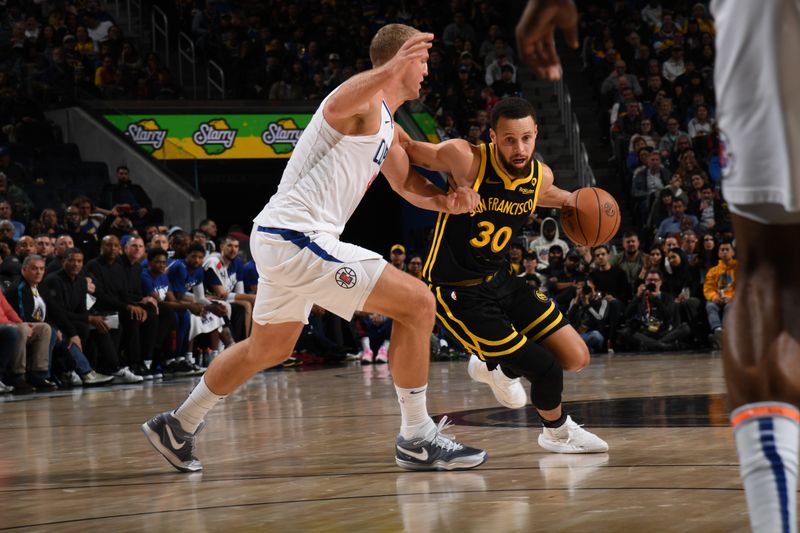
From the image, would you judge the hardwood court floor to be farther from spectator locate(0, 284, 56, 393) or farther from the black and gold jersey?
spectator locate(0, 284, 56, 393)

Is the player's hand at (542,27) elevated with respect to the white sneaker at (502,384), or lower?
elevated

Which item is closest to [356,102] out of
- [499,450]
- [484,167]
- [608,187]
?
[484,167]

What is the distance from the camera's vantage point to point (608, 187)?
18344 millimetres

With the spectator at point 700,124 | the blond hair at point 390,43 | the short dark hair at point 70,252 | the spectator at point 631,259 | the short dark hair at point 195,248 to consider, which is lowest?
the spectator at point 631,259

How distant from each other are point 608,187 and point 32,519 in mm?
15356

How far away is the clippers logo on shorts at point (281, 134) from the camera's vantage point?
59.6 feet

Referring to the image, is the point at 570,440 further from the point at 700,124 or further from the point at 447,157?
the point at 700,124

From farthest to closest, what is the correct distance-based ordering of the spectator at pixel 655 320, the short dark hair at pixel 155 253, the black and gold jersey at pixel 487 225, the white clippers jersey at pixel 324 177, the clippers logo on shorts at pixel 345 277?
the spectator at pixel 655 320, the short dark hair at pixel 155 253, the black and gold jersey at pixel 487 225, the white clippers jersey at pixel 324 177, the clippers logo on shorts at pixel 345 277

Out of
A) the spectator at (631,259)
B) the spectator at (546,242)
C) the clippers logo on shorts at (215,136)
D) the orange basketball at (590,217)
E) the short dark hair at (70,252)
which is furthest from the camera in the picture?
the clippers logo on shorts at (215,136)

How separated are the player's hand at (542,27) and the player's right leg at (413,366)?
2117 mm

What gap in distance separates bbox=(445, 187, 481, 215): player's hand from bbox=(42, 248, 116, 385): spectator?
6793 mm

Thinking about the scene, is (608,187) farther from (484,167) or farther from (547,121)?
(484,167)

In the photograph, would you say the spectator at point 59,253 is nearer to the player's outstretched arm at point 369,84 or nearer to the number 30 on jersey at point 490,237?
the number 30 on jersey at point 490,237

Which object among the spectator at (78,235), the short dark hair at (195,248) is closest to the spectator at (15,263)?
the spectator at (78,235)
